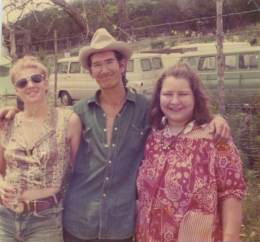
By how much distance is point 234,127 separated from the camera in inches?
245

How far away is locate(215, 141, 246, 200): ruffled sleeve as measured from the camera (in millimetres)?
2273

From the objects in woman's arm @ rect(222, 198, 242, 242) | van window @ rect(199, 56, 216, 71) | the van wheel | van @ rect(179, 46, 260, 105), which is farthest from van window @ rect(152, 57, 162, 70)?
woman's arm @ rect(222, 198, 242, 242)

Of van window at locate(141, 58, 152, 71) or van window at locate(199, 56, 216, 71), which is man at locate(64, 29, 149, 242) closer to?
van window at locate(199, 56, 216, 71)

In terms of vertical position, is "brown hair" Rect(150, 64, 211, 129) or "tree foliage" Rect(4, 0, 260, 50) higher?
"tree foliage" Rect(4, 0, 260, 50)

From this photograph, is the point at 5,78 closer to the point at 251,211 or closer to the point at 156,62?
the point at 156,62

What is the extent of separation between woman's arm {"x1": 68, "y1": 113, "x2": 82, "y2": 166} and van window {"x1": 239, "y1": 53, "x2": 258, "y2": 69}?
335 inches

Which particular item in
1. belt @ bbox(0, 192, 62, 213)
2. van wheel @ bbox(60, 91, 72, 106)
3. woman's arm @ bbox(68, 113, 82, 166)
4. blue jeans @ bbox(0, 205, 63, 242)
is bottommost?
van wheel @ bbox(60, 91, 72, 106)

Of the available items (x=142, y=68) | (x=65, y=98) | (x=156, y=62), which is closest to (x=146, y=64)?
(x=142, y=68)

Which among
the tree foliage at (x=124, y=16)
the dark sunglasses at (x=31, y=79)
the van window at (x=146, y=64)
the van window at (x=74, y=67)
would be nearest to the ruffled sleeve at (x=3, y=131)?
the dark sunglasses at (x=31, y=79)

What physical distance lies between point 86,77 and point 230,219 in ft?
35.0

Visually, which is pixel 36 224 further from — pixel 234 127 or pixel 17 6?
pixel 234 127

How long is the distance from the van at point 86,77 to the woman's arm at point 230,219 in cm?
721

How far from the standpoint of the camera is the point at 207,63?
10469 mm

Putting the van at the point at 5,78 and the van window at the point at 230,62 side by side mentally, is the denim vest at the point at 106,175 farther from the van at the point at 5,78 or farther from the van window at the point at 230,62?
the van window at the point at 230,62
